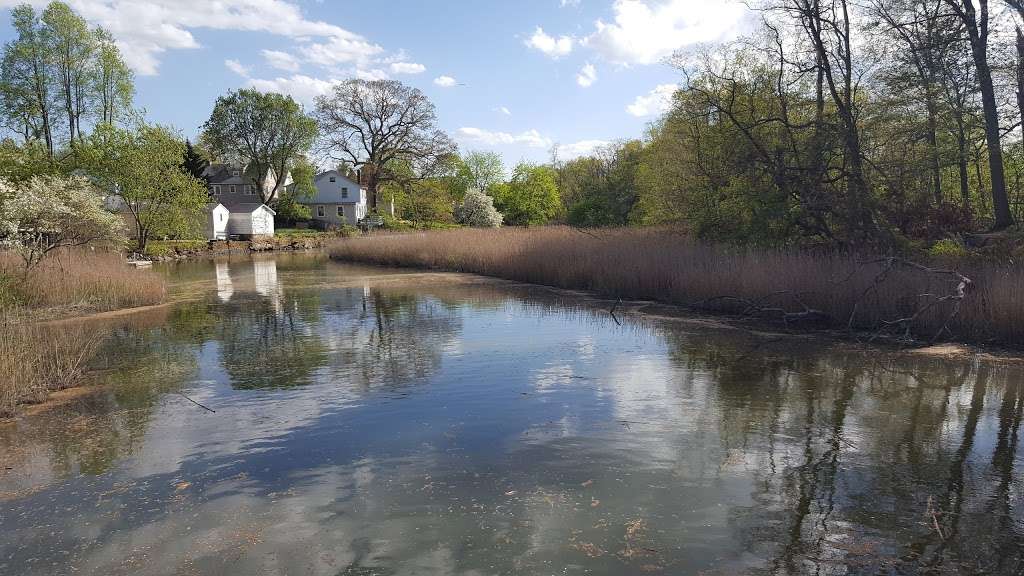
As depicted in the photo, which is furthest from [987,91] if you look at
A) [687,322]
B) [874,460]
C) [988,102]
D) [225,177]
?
[225,177]

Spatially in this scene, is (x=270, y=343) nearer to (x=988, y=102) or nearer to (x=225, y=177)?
(x=988, y=102)

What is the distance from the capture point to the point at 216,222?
1997 inches

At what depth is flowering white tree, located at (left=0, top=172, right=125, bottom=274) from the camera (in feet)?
44.8

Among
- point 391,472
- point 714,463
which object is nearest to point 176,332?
point 391,472

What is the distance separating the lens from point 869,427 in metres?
7.15

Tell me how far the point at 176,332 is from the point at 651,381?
1010 centimetres

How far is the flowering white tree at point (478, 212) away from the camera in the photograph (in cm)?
6169

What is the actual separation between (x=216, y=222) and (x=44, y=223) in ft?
126

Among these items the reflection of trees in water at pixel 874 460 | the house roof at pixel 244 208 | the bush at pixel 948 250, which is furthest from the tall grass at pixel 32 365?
the house roof at pixel 244 208

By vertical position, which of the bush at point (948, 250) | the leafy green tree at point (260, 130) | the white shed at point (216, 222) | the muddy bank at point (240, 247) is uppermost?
the leafy green tree at point (260, 130)

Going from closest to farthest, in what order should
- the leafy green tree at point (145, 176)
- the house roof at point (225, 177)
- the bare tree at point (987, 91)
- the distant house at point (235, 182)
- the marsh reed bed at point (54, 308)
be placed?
the marsh reed bed at point (54, 308)
the bare tree at point (987, 91)
the leafy green tree at point (145, 176)
the distant house at point (235, 182)
the house roof at point (225, 177)

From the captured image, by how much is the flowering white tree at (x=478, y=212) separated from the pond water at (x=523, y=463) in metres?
50.2

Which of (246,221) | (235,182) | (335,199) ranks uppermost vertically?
(235,182)

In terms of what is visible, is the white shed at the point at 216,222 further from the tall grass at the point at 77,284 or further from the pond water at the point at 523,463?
the pond water at the point at 523,463
